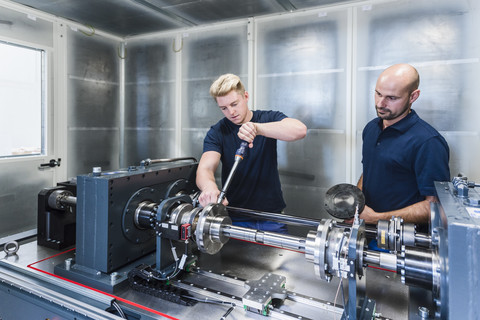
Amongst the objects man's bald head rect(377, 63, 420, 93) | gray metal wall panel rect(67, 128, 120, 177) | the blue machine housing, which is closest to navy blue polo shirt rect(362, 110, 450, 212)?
man's bald head rect(377, 63, 420, 93)

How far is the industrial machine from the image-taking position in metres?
0.85

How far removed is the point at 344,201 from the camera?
119 cm

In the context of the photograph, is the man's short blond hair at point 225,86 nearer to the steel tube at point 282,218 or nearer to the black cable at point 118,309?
the steel tube at point 282,218

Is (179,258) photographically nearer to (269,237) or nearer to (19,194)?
(269,237)

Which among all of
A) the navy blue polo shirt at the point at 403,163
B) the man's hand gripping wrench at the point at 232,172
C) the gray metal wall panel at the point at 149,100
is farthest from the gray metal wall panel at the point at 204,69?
the man's hand gripping wrench at the point at 232,172

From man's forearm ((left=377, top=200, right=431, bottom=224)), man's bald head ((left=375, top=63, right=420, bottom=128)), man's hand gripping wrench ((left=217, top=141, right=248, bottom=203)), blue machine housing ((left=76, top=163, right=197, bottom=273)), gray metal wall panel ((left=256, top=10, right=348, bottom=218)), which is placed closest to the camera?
blue machine housing ((left=76, top=163, right=197, bottom=273))

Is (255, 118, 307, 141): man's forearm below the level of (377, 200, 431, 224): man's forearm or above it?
above

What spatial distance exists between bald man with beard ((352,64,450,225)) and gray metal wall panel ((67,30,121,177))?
305cm

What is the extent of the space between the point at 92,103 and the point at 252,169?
8.45 ft

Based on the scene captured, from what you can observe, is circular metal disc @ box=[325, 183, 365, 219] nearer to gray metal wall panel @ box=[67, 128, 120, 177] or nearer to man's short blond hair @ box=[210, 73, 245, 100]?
man's short blond hair @ box=[210, 73, 245, 100]

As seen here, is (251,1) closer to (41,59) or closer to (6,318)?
(41,59)

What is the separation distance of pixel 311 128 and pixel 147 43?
7.26ft

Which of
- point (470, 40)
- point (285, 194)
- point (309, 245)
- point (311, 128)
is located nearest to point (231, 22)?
point (311, 128)

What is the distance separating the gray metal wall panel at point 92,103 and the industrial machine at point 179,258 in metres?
2.33
